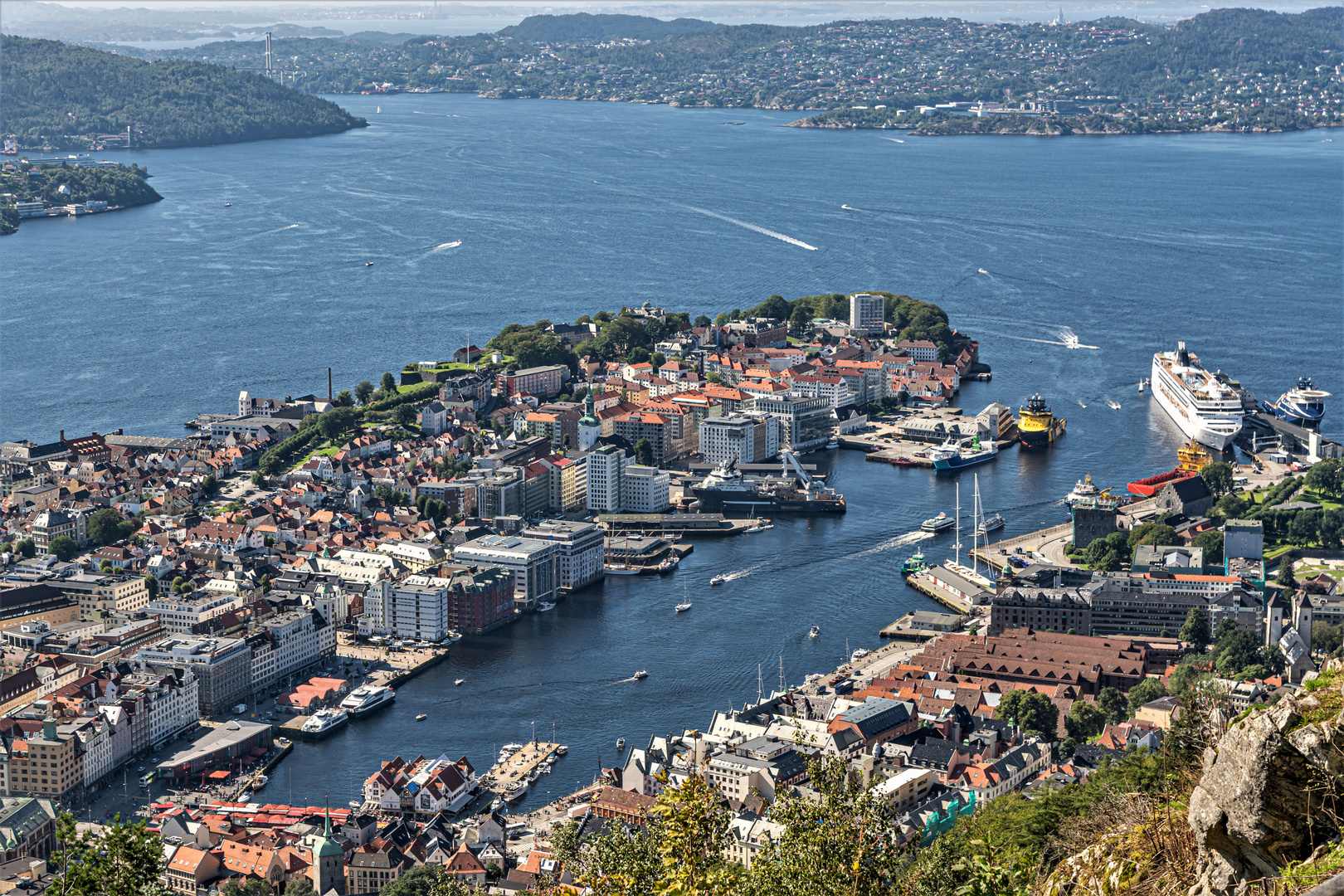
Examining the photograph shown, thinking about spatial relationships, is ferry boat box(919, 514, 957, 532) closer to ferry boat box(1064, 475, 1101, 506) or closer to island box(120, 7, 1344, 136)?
ferry boat box(1064, 475, 1101, 506)

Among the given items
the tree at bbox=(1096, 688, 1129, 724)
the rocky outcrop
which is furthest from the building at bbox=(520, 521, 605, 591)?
the rocky outcrop

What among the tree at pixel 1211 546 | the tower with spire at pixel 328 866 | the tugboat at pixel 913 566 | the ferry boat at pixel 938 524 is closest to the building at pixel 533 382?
the ferry boat at pixel 938 524

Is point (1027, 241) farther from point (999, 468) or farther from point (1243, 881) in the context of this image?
point (1243, 881)

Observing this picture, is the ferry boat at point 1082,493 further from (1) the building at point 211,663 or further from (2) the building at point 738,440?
(1) the building at point 211,663

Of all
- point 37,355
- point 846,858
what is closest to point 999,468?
point 37,355

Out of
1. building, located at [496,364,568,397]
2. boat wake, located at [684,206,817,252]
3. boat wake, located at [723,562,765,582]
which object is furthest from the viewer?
boat wake, located at [684,206,817,252]

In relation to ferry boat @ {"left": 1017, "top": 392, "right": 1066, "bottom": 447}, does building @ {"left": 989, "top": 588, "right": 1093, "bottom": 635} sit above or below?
below

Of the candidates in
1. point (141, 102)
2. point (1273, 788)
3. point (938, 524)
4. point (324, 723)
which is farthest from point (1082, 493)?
point (141, 102)
